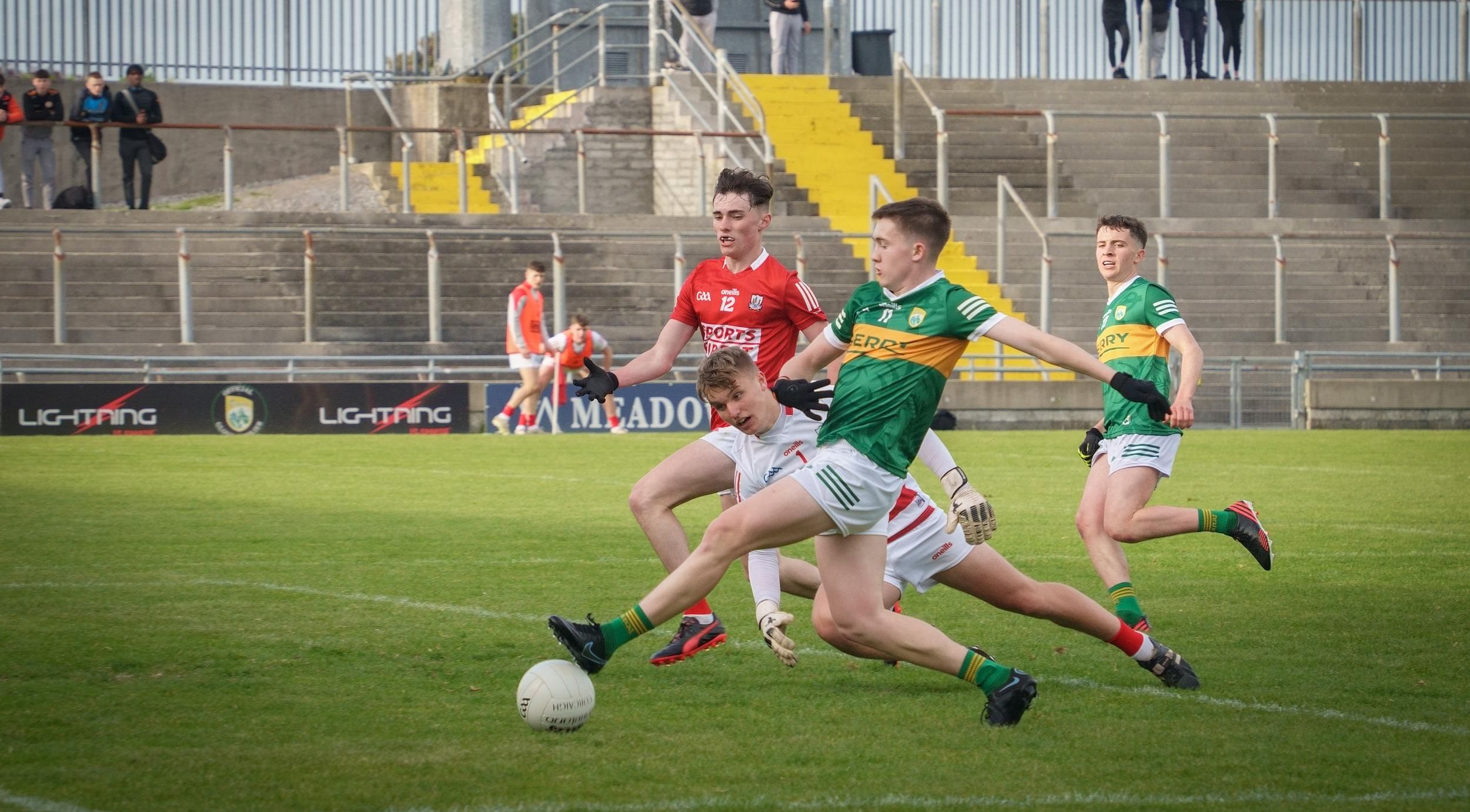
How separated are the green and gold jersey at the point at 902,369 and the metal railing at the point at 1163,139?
2276 cm

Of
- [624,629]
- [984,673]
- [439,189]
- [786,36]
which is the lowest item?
[984,673]

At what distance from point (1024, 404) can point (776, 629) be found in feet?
61.8

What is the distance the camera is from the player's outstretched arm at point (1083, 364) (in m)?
5.82

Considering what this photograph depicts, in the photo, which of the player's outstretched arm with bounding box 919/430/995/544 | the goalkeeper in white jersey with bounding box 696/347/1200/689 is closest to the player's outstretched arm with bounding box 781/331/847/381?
the goalkeeper in white jersey with bounding box 696/347/1200/689

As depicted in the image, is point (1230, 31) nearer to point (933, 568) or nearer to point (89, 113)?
point (89, 113)

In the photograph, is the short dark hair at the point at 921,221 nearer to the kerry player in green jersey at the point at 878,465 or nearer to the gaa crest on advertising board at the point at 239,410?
the kerry player in green jersey at the point at 878,465

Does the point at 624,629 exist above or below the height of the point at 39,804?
above

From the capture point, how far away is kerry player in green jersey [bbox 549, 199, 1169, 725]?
580 centimetres

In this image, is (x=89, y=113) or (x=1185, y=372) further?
(x=89, y=113)

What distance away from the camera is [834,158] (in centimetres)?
3097

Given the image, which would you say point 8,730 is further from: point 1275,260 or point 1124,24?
point 1124,24

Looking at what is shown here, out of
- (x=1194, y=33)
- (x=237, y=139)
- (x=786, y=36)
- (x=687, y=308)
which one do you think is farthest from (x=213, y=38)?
(x=687, y=308)

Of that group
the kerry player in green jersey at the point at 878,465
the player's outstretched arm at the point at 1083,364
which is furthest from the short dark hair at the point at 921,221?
the player's outstretched arm at the point at 1083,364

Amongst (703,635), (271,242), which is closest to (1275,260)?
(271,242)
